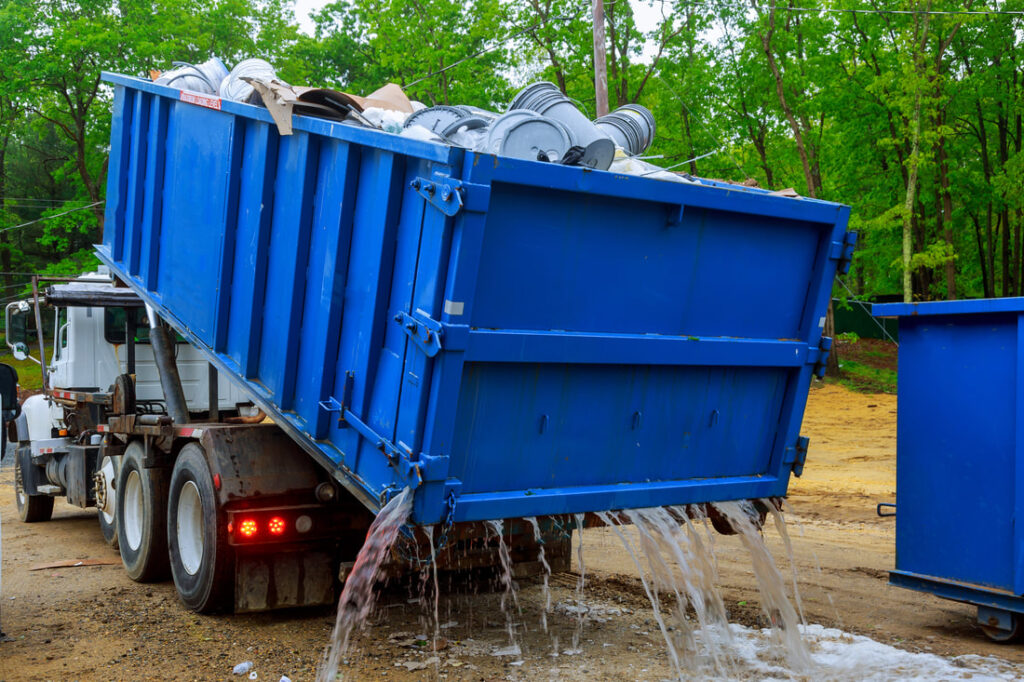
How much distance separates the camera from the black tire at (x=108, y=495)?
25.3ft

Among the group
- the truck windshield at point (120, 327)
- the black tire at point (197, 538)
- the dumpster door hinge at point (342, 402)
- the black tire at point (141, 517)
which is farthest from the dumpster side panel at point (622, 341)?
the truck windshield at point (120, 327)

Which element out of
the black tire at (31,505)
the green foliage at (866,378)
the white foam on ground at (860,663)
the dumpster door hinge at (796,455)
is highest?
the dumpster door hinge at (796,455)

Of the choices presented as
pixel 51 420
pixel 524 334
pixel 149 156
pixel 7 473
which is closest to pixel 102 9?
pixel 7 473

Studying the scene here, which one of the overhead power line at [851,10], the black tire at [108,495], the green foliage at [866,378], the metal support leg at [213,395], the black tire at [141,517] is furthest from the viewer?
the green foliage at [866,378]

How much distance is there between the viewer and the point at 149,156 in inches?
277

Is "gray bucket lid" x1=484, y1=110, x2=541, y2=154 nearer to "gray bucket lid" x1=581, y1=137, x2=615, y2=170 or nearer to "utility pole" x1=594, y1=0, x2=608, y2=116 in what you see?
"gray bucket lid" x1=581, y1=137, x2=615, y2=170

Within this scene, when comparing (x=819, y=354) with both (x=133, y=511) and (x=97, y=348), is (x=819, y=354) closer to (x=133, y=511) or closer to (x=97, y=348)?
(x=133, y=511)

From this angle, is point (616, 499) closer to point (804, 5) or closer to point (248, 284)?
point (248, 284)

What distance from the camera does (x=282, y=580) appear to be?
5.72 metres

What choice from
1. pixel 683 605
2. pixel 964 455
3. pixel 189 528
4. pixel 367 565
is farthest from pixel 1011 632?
pixel 189 528

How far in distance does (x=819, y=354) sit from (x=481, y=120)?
7.88 feet

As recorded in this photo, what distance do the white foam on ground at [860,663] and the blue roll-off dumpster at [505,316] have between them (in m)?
0.89

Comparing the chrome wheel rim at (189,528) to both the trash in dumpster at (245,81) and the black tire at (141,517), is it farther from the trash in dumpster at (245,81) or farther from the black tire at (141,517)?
the trash in dumpster at (245,81)

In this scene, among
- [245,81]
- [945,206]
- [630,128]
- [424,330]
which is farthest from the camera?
[945,206]
